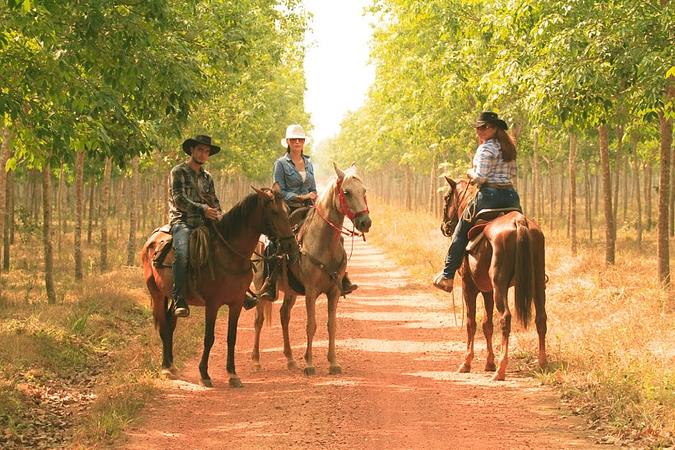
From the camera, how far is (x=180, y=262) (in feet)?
31.7

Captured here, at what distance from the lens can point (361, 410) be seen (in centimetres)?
816

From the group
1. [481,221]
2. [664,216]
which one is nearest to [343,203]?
[481,221]

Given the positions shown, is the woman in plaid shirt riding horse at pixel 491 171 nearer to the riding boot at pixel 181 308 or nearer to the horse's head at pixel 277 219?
the horse's head at pixel 277 219

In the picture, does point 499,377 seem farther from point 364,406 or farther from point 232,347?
point 232,347

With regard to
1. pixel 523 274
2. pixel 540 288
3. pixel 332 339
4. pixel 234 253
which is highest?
pixel 234 253

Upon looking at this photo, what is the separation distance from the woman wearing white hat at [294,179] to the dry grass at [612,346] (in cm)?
298

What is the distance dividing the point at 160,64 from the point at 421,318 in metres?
7.73

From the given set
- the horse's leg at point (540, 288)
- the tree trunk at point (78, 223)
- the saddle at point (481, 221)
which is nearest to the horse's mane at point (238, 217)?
the saddle at point (481, 221)

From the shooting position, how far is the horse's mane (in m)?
9.68

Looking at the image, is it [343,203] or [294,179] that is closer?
[343,203]

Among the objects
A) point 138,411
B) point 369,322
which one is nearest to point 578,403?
point 138,411

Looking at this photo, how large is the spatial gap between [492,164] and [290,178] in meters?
2.78

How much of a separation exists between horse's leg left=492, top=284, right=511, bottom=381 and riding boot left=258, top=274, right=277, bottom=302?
2952 mm

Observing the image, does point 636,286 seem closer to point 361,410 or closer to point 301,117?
point 361,410
